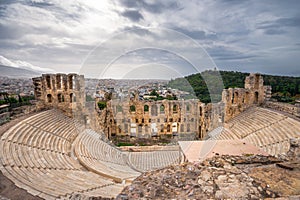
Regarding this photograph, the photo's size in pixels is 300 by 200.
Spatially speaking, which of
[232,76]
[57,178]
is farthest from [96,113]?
[232,76]

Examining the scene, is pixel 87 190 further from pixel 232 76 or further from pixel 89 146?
pixel 232 76

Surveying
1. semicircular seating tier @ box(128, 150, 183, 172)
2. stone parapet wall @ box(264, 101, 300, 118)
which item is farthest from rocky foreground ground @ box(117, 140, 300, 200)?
stone parapet wall @ box(264, 101, 300, 118)

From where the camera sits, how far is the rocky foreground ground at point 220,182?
376 centimetres

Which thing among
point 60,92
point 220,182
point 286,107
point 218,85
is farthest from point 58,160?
point 286,107

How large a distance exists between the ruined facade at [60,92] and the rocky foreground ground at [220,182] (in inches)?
577

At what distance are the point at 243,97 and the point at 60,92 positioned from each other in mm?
16683

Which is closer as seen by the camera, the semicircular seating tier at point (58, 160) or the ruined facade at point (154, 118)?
the semicircular seating tier at point (58, 160)

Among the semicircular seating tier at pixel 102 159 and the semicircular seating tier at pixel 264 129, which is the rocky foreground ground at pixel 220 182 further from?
the semicircular seating tier at pixel 264 129

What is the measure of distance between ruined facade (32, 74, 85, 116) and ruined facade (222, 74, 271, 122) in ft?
44.6

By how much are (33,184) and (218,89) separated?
1545 centimetres

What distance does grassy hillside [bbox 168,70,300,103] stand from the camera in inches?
579

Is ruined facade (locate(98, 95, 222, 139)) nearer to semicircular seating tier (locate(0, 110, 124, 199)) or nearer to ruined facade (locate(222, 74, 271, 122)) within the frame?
ruined facade (locate(222, 74, 271, 122))

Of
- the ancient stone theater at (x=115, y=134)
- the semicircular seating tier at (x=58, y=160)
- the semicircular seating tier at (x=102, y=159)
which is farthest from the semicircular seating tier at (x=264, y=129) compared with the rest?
the semicircular seating tier at (x=102, y=159)

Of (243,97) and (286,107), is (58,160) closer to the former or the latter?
(243,97)
